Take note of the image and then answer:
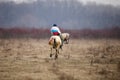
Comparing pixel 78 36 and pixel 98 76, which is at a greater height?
pixel 78 36

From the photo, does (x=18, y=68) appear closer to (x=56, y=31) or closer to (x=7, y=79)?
(x=7, y=79)

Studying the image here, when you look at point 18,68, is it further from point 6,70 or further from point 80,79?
point 80,79

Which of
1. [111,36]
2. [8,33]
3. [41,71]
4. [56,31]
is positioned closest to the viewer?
[41,71]

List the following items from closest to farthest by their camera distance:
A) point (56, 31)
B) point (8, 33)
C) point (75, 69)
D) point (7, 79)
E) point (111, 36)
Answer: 1. point (7, 79)
2. point (75, 69)
3. point (56, 31)
4. point (8, 33)
5. point (111, 36)

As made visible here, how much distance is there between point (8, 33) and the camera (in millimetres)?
61031

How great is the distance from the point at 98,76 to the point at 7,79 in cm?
432

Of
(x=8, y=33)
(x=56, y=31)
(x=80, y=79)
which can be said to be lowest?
(x=80, y=79)

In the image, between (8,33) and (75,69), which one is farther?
(8,33)

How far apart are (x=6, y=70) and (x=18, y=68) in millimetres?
773

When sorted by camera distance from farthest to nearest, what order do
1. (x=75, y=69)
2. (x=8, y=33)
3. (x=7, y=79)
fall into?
A: (x=8, y=33), (x=75, y=69), (x=7, y=79)

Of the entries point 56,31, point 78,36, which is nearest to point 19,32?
point 78,36

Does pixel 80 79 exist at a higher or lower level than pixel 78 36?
lower

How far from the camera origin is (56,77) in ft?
34.1

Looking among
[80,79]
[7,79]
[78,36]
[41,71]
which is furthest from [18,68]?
[78,36]
